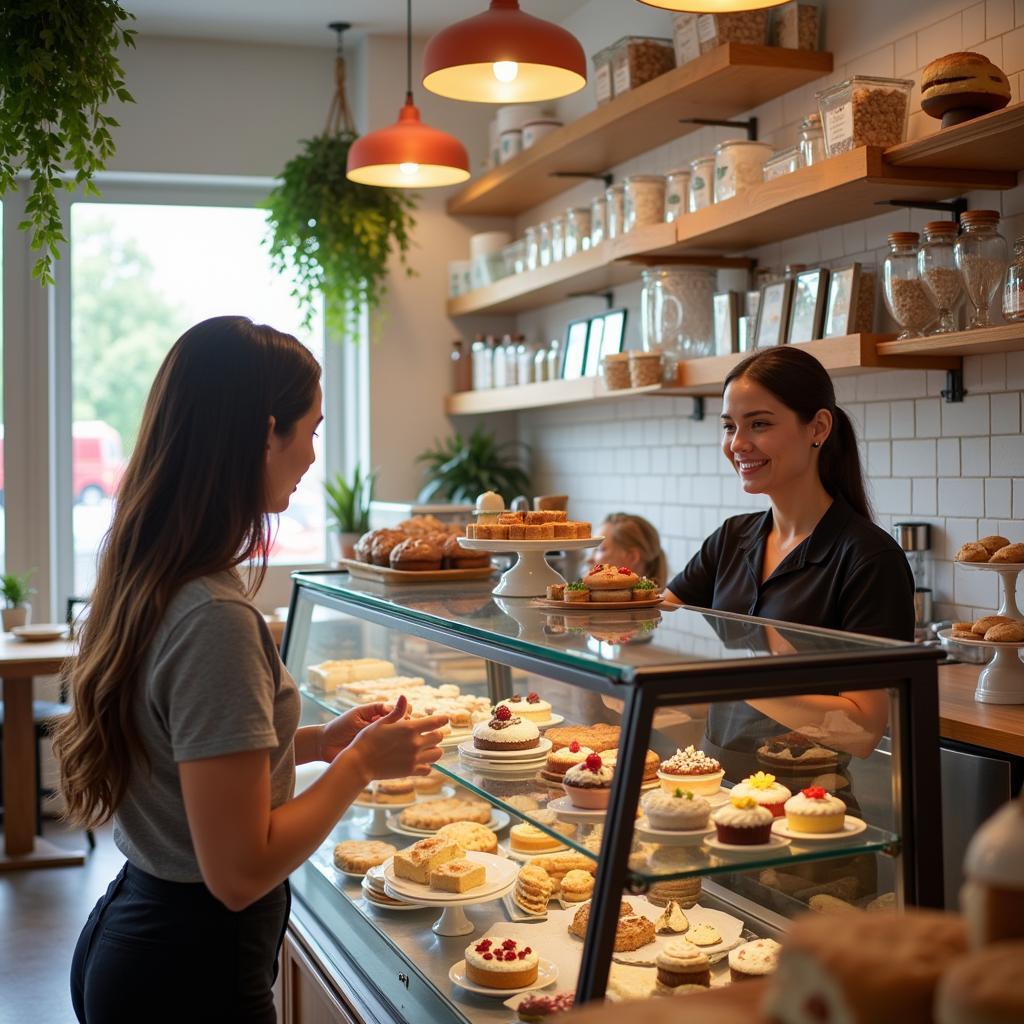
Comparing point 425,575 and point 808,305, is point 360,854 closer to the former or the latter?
point 425,575

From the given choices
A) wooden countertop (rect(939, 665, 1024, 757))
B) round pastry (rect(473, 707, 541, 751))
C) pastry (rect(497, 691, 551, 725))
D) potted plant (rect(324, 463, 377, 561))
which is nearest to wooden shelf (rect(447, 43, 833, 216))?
potted plant (rect(324, 463, 377, 561))

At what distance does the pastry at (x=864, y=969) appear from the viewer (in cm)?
77

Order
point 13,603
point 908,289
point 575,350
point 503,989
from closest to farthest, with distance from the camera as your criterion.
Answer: point 503,989, point 908,289, point 575,350, point 13,603

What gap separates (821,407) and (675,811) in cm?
120

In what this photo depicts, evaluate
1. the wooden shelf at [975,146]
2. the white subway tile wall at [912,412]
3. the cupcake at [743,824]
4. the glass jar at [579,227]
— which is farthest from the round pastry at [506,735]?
the glass jar at [579,227]

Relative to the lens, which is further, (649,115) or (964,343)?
(649,115)

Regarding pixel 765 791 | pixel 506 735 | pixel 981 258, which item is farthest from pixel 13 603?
pixel 765 791

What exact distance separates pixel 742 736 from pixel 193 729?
2.66 feet

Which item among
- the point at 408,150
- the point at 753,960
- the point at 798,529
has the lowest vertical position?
the point at 753,960

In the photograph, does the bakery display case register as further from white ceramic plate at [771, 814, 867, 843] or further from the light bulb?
the light bulb

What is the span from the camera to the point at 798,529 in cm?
256

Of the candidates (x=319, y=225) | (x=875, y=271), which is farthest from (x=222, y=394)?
(x=319, y=225)

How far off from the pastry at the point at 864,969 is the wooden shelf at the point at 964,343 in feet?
7.32

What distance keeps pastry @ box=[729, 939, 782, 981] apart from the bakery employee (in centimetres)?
60
